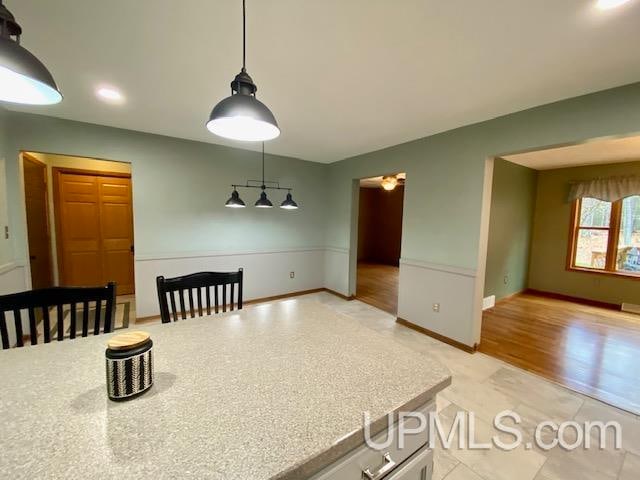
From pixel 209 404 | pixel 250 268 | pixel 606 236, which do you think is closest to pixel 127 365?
pixel 209 404

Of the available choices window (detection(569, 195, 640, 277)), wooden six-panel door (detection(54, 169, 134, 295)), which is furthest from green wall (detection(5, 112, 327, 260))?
window (detection(569, 195, 640, 277))

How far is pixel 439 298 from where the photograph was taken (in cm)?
316

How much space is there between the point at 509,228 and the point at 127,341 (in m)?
5.60

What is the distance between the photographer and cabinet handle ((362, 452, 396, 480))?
29.5 inches

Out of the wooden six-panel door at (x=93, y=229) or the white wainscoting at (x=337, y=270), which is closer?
the wooden six-panel door at (x=93, y=229)

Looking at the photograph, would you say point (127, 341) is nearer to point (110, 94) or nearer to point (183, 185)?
point (110, 94)

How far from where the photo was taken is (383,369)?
0.96m

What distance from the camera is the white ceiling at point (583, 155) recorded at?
3383mm

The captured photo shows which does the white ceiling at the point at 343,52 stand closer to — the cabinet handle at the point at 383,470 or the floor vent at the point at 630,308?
the cabinet handle at the point at 383,470

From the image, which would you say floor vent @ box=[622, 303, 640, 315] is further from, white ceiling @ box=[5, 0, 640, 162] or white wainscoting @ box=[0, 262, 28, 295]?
white wainscoting @ box=[0, 262, 28, 295]

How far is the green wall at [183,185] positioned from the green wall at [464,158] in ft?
4.93

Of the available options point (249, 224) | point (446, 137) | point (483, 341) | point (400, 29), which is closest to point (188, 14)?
point (400, 29)

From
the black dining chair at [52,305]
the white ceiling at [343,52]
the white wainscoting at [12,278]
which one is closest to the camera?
the black dining chair at [52,305]

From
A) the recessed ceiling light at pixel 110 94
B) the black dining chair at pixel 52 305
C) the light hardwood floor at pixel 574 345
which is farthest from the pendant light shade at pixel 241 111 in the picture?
the light hardwood floor at pixel 574 345
